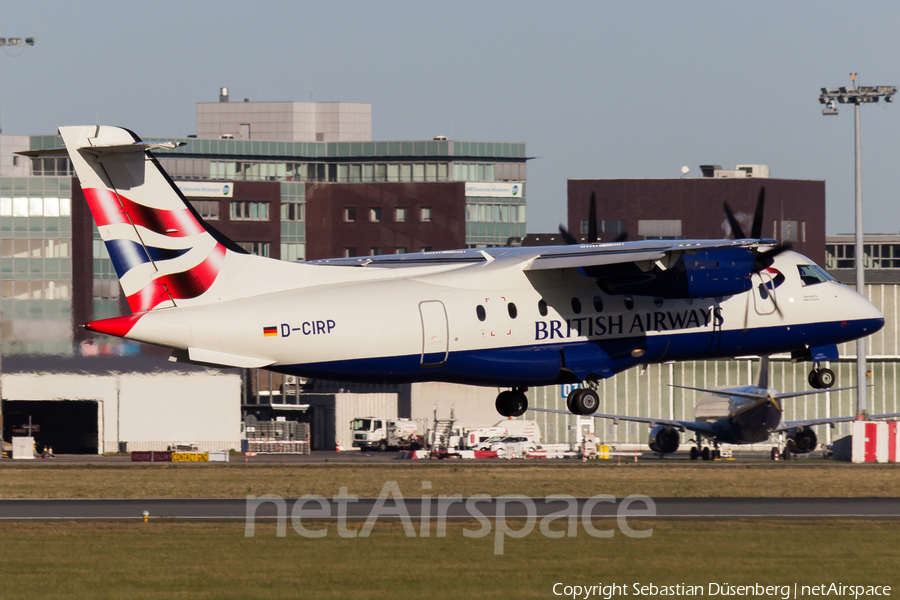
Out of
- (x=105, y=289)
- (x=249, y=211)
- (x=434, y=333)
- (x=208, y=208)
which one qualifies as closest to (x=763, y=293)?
(x=434, y=333)

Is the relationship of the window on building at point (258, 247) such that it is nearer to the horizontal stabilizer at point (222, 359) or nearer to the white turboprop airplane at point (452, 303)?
the white turboprop airplane at point (452, 303)

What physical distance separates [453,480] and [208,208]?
78313 millimetres

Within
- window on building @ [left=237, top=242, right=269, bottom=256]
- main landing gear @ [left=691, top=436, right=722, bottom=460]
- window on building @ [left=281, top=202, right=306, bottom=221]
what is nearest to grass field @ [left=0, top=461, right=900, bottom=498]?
main landing gear @ [left=691, top=436, right=722, bottom=460]

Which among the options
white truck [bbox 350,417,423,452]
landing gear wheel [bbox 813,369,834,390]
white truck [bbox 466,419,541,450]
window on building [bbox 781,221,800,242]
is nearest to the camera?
landing gear wheel [bbox 813,369,834,390]

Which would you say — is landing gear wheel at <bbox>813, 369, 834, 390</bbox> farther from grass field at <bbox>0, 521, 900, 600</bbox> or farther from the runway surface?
the runway surface

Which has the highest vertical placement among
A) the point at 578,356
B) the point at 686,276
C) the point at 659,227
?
the point at 659,227

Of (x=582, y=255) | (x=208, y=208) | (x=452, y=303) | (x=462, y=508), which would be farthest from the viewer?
(x=208, y=208)

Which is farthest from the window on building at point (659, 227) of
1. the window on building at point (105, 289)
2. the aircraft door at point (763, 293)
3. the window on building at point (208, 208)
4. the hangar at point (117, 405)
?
the aircraft door at point (763, 293)

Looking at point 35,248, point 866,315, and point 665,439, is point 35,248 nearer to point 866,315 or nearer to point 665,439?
point 665,439

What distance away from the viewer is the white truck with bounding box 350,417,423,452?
9600 centimetres

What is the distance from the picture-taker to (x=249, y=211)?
5054 inches

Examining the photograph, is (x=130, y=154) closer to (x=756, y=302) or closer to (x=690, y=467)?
(x=756, y=302)

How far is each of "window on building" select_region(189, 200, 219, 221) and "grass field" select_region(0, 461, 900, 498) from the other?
199 ft

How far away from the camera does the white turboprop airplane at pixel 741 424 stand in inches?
3014
